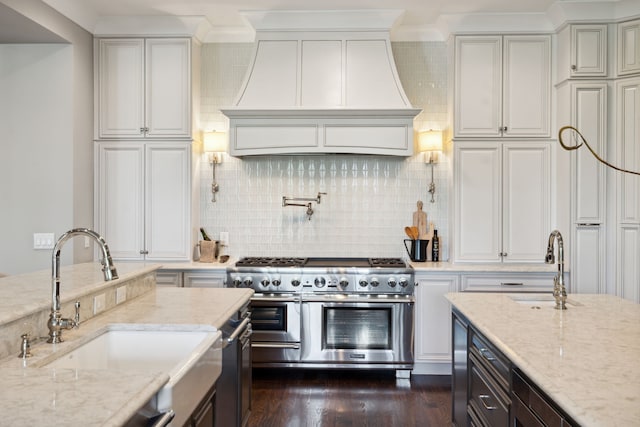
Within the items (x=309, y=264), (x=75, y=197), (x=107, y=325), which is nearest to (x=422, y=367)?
(x=309, y=264)

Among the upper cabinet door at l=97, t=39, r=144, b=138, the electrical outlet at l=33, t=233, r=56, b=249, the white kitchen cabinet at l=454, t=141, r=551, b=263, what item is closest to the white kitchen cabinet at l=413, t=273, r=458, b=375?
the white kitchen cabinet at l=454, t=141, r=551, b=263

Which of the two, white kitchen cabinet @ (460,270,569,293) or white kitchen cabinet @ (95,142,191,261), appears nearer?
white kitchen cabinet @ (460,270,569,293)

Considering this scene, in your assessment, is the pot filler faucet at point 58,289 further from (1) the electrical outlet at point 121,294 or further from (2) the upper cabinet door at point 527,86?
(2) the upper cabinet door at point 527,86

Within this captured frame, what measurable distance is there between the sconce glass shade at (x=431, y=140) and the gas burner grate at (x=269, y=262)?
1.48 metres

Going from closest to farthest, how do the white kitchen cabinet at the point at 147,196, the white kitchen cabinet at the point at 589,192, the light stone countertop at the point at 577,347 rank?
the light stone countertop at the point at 577,347 < the white kitchen cabinet at the point at 589,192 < the white kitchen cabinet at the point at 147,196

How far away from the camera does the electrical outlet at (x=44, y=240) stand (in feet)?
13.1

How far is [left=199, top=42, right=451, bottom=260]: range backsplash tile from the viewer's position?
4668 millimetres

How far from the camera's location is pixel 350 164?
15.5ft

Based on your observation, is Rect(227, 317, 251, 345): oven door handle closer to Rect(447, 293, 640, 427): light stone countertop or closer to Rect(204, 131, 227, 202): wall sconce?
Rect(447, 293, 640, 427): light stone countertop

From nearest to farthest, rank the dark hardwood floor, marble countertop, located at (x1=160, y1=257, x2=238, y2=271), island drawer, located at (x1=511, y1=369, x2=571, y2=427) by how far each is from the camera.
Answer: island drawer, located at (x1=511, y1=369, x2=571, y2=427) → the dark hardwood floor → marble countertop, located at (x1=160, y1=257, x2=238, y2=271)

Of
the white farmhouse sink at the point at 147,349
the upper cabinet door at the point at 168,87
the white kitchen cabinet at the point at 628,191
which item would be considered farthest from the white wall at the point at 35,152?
the white kitchen cabinet at the point at 628,191

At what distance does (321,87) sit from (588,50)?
217cm

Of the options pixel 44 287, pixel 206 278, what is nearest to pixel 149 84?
pixel 206 278

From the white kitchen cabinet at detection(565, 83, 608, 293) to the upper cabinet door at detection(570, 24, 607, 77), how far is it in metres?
0.11
